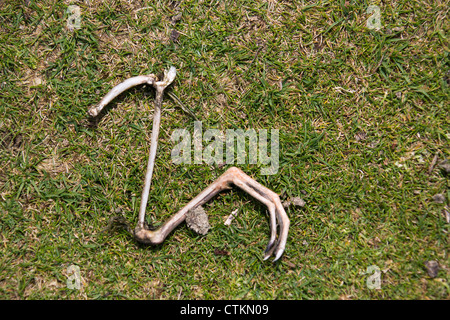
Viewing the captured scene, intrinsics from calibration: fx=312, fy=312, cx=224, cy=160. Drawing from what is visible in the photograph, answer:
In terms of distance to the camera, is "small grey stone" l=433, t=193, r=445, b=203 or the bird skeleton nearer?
the bird skeleton

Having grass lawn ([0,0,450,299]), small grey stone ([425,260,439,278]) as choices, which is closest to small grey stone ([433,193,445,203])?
grass lawn ([0,0,450,299])

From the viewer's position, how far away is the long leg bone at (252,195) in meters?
2.40

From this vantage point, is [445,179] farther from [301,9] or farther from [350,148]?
[301,9]

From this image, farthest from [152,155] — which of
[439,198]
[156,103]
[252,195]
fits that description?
[439,198]

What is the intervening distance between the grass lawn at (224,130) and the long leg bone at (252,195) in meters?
0.16

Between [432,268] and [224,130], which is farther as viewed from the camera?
[224,130]

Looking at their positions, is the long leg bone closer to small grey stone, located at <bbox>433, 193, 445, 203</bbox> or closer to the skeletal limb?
the skeletal limb

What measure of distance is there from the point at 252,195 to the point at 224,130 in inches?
24.8

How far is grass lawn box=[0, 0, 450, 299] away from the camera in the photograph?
8.34 ft

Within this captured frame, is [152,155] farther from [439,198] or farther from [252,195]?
[439,198]

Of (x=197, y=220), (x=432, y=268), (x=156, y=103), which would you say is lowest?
(x=432, y=268)

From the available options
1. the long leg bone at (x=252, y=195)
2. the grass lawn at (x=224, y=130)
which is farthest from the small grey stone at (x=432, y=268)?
the long leg bone at (x=252, y=195)

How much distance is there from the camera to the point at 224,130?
269 cm

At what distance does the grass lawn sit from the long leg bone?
6.2 inches
